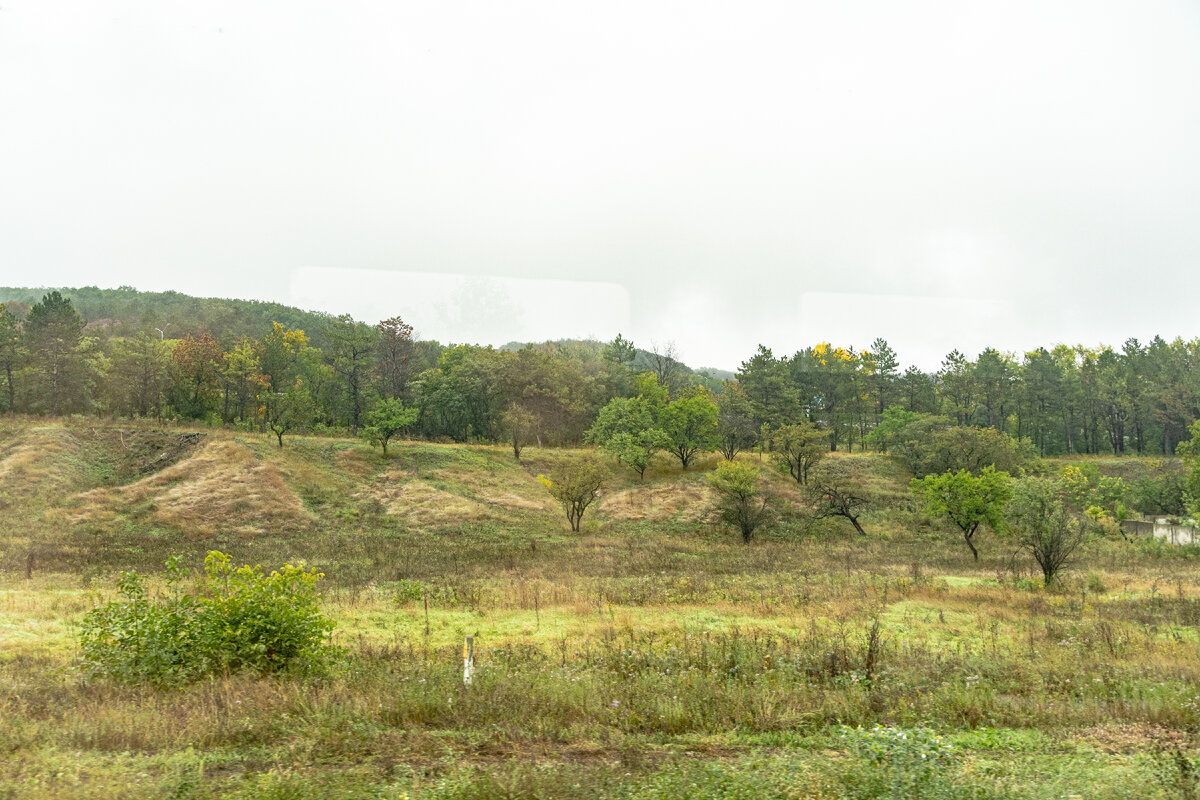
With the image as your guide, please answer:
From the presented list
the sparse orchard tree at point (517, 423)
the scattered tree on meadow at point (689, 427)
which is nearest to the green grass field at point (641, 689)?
the sparse orchard tree at point (517, 423)

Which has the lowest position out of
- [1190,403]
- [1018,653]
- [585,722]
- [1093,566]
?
[1093,566]

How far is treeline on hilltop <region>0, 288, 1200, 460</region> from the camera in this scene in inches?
1945

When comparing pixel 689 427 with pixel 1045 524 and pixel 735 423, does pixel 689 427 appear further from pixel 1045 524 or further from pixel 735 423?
pixel 1045 524

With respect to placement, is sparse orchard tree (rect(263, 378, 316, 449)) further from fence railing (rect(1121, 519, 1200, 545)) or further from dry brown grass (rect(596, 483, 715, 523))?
fence railing (rect(1121, 519, 1200, 545))

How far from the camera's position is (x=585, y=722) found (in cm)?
667

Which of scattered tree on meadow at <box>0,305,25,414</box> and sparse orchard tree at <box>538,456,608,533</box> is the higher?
scattered tree on meadow at <box>0,305,25,414</box>

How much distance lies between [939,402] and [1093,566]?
45961mm

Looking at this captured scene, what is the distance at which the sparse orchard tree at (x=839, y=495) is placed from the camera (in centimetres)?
3978

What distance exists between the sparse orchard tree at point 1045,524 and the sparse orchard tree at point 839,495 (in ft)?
57.2

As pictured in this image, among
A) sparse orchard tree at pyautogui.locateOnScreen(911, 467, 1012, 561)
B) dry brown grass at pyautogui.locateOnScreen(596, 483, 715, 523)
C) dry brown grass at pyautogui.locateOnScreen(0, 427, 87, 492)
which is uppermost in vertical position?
dry brown grass at pyautogui.locateOnScreen(0, 427, 87, 492)

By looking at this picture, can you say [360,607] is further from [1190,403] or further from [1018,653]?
[1190,403]

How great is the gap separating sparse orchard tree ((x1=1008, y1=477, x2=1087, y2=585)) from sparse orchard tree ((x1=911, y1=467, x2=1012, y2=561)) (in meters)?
7.59

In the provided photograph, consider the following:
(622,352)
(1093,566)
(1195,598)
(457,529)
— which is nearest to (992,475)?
(1093,566)

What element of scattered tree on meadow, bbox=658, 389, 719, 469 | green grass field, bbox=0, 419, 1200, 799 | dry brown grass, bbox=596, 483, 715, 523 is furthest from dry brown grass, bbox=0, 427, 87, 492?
scattered tree on meadow, bbox=658, 389, 719, 469
